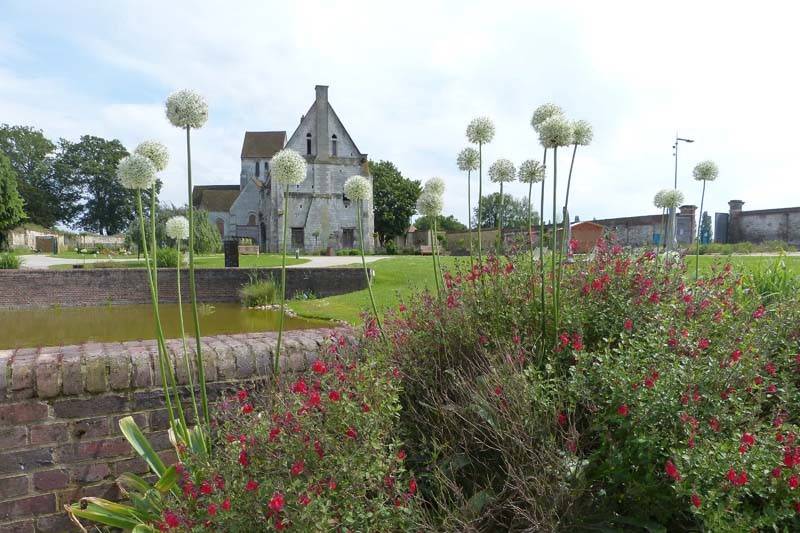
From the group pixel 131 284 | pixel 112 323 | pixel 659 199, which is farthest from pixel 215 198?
pixel 659 199

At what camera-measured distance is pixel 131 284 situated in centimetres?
1622

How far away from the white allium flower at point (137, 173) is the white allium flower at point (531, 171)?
7.04 feet

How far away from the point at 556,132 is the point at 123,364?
276 cm

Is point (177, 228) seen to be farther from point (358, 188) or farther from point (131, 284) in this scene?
point (131, 284)

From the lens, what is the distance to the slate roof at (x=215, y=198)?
57331mm

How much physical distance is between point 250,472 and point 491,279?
1909 mm

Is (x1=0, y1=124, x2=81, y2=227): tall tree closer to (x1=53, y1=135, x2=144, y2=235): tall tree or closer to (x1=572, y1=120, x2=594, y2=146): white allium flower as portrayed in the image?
(x1=53, y1=135, x2=144, y2=235): tall tree

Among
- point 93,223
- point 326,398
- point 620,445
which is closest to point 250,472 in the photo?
point 326,398

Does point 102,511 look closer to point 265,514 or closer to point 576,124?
point 265,514

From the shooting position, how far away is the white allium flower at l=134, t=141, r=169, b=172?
8.66 feet

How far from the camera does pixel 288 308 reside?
11469 mm

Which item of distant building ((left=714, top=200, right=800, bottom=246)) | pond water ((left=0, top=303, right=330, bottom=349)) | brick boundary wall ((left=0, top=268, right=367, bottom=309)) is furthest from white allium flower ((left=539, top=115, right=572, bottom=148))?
distant building ((left=714, top=200, right=800, bottom=246))

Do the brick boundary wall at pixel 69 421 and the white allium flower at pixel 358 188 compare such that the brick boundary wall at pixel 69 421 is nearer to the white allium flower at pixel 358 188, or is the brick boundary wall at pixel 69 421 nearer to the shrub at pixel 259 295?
the white allium flower at pixel 358 188

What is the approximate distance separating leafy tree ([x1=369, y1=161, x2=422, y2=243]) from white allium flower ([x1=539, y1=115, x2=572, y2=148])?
49.7m
